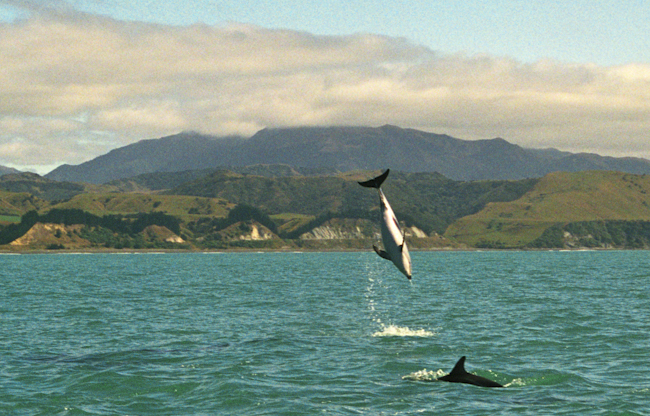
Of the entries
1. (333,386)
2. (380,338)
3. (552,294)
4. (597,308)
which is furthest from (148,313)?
(552,294)

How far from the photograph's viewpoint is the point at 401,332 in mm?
52812

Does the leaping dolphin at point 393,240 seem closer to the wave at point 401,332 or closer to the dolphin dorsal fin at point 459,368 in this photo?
the dolphin dorsal fin at point 459,368

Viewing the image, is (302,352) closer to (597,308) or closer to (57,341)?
(57,341)

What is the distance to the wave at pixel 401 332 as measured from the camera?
168 feet

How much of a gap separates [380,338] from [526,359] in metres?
11.9

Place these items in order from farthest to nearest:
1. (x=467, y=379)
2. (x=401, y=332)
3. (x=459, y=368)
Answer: (x=401, y=332)
(x=467, y=379)
(x=459, y=368)

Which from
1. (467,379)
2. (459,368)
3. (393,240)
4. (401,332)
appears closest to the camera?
(393,240)

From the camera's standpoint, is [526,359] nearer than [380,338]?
Yes

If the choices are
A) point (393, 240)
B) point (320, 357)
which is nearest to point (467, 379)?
point (393, 240)

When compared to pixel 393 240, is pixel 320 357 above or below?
below

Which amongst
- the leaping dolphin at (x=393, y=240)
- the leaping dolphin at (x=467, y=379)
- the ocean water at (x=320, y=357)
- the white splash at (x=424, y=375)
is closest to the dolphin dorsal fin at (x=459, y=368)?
the leaping dolphin at (x=467, y=379)

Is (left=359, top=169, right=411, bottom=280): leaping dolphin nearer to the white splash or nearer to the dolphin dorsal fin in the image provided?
the dolphin dorsal fin

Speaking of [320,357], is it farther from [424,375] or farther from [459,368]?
[459,368]

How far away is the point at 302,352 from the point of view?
4291 centimetres
